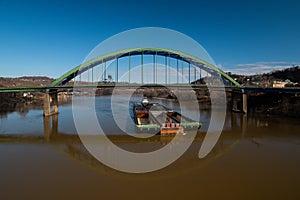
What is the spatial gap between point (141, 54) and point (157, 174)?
23202mm

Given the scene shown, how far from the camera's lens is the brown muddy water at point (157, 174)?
6.28 meters

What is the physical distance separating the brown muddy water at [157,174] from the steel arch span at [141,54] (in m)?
15.5

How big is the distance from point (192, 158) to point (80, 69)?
2144 cm

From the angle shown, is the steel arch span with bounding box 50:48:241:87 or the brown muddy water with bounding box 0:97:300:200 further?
the steel arch span with bounding box 50:48:241:87

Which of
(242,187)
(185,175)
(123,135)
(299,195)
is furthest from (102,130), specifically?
(299,195)

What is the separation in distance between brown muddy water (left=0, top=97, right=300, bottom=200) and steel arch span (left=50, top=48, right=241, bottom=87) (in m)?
15.5

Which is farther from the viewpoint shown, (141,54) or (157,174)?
(141,54)

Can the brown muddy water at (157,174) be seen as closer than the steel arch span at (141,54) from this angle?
Yes

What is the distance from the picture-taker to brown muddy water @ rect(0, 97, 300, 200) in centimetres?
628

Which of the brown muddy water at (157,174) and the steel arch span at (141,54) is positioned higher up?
the steel arch span at (141,54)

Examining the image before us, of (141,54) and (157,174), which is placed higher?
(141,54)

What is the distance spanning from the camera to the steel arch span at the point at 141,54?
26.6 m

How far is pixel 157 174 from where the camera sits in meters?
7.73

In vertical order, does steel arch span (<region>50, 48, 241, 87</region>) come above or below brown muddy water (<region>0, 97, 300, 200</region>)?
above
